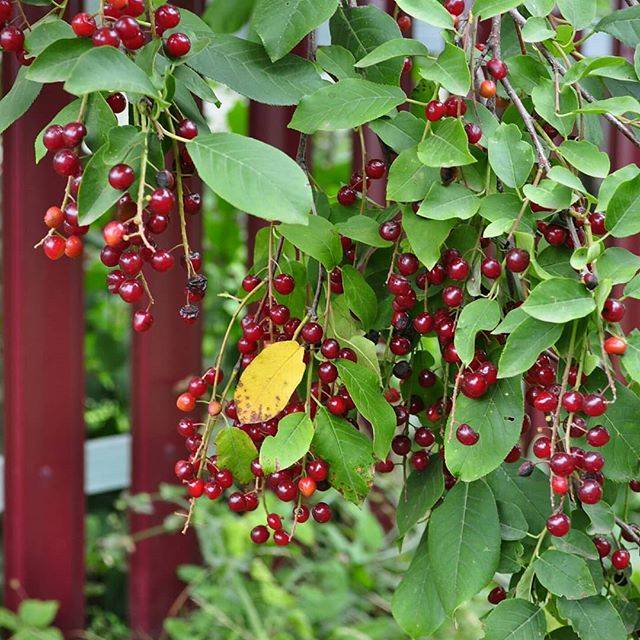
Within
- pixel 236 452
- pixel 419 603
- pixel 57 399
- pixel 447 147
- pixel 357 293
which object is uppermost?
pixel 447 147

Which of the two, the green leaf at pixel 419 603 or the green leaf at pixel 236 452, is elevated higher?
the green leaf at pixel 236 452

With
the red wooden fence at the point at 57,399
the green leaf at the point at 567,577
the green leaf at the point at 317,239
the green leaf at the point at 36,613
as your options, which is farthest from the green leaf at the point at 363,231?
the green leaf at the point at 36,613

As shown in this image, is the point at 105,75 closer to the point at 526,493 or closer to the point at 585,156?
the point at 585,156

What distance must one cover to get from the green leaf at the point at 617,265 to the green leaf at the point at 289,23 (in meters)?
0.23

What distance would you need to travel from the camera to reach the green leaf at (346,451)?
601 mm

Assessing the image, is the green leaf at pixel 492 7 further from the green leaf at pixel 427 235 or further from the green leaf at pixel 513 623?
the green leaf at pixel 513 623

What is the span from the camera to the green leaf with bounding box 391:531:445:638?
67cm

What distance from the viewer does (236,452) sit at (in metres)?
0.63

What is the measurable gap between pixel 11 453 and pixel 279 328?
3.67 feet

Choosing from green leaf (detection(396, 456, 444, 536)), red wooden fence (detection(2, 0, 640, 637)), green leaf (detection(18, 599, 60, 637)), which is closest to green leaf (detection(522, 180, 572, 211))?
green leaf (detection(396, 456, 444, 536))

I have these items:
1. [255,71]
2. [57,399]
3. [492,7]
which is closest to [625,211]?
[492,7]

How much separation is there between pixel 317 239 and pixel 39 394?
1144mm

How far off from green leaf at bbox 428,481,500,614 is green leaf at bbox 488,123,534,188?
8.6 inches

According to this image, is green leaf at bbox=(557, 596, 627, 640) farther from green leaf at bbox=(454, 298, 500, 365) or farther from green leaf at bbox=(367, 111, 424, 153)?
green leaf at bbox=(367, 111, 424, 153)
